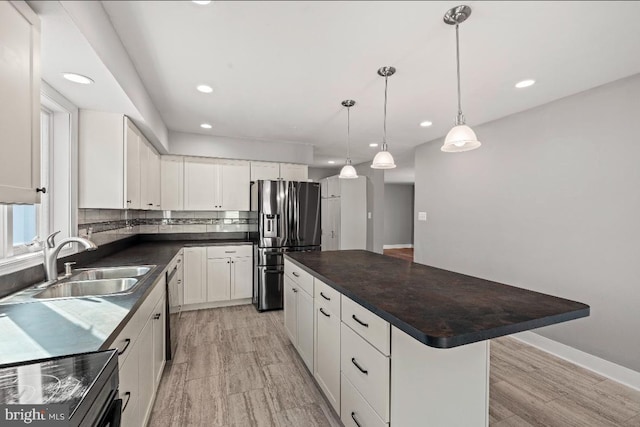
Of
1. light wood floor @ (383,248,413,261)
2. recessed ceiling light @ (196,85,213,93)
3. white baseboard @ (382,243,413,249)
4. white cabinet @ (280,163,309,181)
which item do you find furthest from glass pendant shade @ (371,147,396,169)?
white baseboard @ (382,243,413,249)

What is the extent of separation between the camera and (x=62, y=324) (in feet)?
3.65

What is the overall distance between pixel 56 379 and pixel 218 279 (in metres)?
3.26

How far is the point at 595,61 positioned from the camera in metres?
2.06

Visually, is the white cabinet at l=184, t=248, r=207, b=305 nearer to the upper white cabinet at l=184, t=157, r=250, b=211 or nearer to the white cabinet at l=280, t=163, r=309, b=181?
the upper white cabinet at l=184, t=157, r=250, b=211

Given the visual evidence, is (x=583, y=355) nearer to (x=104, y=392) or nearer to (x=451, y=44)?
(x=451, y=44)

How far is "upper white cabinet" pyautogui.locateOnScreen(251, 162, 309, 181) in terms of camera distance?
436 cm

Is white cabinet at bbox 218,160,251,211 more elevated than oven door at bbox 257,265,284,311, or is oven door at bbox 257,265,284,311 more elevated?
white cabinet at bbox 218,160,251,211

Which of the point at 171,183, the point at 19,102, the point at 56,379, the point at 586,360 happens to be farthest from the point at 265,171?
the point at 586,360

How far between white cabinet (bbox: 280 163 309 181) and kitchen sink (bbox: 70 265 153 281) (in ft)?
8.59

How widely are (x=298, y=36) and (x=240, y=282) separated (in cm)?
325

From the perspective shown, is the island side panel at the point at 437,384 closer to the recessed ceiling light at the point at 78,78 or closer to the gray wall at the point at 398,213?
the recessed ceiling light at the point at 78,78

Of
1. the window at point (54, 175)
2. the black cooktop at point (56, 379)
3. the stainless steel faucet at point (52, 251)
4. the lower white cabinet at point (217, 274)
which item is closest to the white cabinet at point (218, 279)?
the lower white cabinet at point (217, 274)

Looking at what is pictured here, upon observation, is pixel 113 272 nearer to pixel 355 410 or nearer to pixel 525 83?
pixel 355 410

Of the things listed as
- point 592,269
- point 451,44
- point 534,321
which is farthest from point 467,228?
point 534,321
